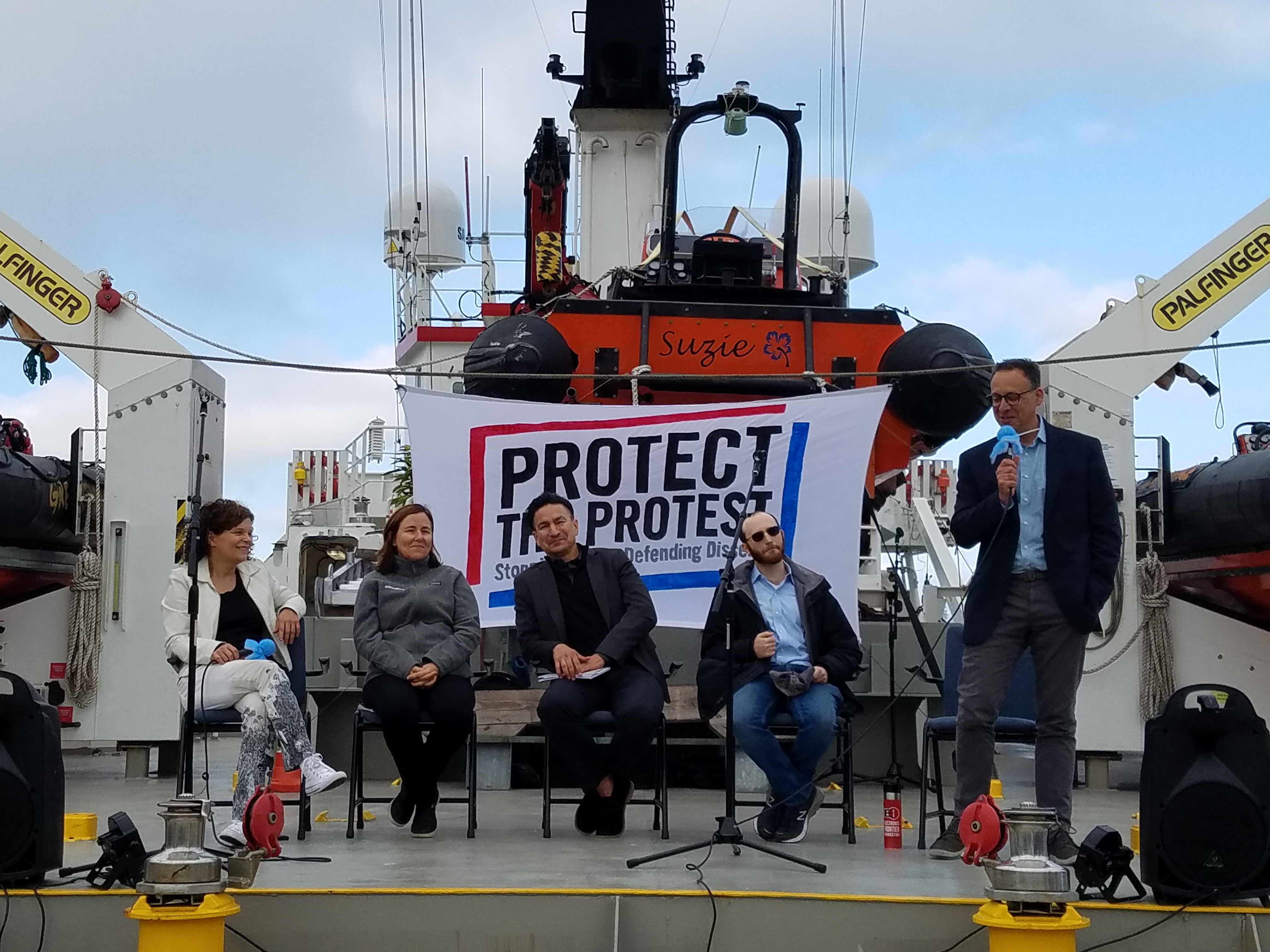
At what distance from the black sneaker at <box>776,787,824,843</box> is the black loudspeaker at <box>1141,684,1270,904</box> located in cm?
127

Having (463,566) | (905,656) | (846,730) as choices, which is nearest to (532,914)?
(846,730)

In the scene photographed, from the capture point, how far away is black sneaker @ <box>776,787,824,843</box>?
479 cm

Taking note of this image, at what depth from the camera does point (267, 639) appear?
4992 mm

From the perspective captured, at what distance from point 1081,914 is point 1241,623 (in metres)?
3.82

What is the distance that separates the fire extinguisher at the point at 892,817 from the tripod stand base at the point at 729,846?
41 cm

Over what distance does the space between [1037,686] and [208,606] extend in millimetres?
2642

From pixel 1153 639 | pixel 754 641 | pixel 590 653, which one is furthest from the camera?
pixel 1153 639

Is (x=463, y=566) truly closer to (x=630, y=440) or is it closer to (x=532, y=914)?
(x=630, y=440)

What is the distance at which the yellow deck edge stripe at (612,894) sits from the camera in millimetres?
3570

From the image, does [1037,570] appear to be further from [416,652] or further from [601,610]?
[416,652]

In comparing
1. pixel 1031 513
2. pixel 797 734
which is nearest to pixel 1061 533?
pixel 1031 513

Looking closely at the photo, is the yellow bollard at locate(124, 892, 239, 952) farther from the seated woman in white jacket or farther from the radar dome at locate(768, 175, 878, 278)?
the radar dome at locate(768, 175, 878, 278)

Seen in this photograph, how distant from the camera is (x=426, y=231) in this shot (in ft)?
54.6

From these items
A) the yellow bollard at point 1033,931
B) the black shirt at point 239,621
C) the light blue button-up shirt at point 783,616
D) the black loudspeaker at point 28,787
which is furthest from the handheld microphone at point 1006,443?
the black loudspeaker at point 28,787
